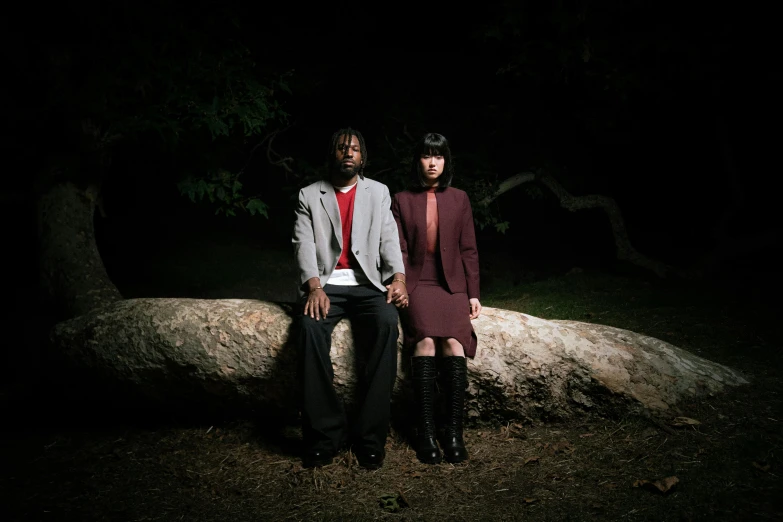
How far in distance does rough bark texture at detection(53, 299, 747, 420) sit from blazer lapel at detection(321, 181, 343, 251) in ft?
1.89

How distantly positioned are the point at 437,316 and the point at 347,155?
121 cm

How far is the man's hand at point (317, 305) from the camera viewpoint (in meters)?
3.33

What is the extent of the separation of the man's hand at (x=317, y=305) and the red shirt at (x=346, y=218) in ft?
1.01

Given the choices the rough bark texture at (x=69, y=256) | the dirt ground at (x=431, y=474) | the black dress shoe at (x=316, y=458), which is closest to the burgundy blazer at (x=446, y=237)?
the dirt ground at (x=431, y=474)

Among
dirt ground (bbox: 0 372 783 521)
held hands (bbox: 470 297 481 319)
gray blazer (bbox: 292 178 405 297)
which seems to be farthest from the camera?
held hands (bbox: 470 297 481 319)

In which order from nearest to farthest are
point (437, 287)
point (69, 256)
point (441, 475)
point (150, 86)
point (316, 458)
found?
1. point (441, 475)
2. point (316, 458)
3. point (437, 287)
4. point (150, 86)
5. point (69, 256)

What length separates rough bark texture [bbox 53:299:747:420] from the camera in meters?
3.56

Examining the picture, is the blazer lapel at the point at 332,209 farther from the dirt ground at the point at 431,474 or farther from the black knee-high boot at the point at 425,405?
the dirt ground at the point at 431,474

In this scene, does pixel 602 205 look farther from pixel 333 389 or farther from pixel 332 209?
pixel 333 389

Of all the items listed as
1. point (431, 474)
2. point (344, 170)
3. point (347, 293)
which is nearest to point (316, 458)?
point (431, 474)

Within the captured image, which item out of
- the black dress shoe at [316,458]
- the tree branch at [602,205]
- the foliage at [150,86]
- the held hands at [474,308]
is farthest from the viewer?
the tree branch at [602,205]

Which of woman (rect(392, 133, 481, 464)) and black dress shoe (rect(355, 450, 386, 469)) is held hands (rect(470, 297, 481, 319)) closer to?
woman (rect(392, 133, 481, 464))

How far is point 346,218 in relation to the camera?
12.1 feet

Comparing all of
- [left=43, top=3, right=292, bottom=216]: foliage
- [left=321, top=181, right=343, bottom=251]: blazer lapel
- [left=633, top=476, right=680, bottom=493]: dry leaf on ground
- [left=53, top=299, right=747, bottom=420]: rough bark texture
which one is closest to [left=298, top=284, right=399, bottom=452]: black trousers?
[left=53, top=299, right=747, bottom=420]: rough bark texture
